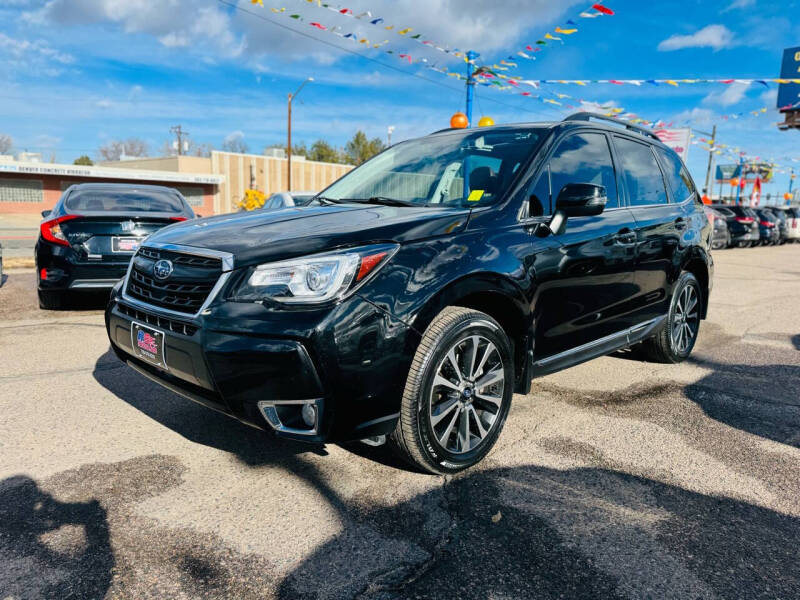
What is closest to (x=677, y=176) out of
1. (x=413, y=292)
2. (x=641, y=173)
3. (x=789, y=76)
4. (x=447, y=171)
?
(x=641, y=173)

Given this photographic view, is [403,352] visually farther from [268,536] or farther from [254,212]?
[254,212]

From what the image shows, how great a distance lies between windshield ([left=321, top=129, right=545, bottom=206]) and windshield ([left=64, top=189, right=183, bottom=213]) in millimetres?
3335

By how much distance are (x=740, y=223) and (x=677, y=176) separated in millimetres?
23491

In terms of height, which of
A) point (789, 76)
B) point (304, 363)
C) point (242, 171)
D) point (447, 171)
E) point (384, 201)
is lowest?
point (304, 363)

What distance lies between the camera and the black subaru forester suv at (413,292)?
2441 millimetres

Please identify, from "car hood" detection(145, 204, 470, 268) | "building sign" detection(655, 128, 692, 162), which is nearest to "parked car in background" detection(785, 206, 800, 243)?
"building sign" detection(655, 128, 692, 162)

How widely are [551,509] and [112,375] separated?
337 cm

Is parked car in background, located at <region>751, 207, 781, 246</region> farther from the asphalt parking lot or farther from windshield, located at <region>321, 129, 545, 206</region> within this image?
windshield, located at <region>321, 129, 545, 206</region>

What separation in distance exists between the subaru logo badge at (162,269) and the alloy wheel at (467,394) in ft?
4.47

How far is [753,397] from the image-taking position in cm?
432

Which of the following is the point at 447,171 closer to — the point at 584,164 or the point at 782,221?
the point at 584,164

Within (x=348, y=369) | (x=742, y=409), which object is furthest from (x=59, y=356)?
(x=742, y=409)

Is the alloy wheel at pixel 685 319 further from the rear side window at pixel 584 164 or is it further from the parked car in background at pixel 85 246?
the parked car in background at pixel 85 246

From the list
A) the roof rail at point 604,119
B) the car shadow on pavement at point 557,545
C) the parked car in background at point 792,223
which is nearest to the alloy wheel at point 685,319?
the roof rail at point 604,119
